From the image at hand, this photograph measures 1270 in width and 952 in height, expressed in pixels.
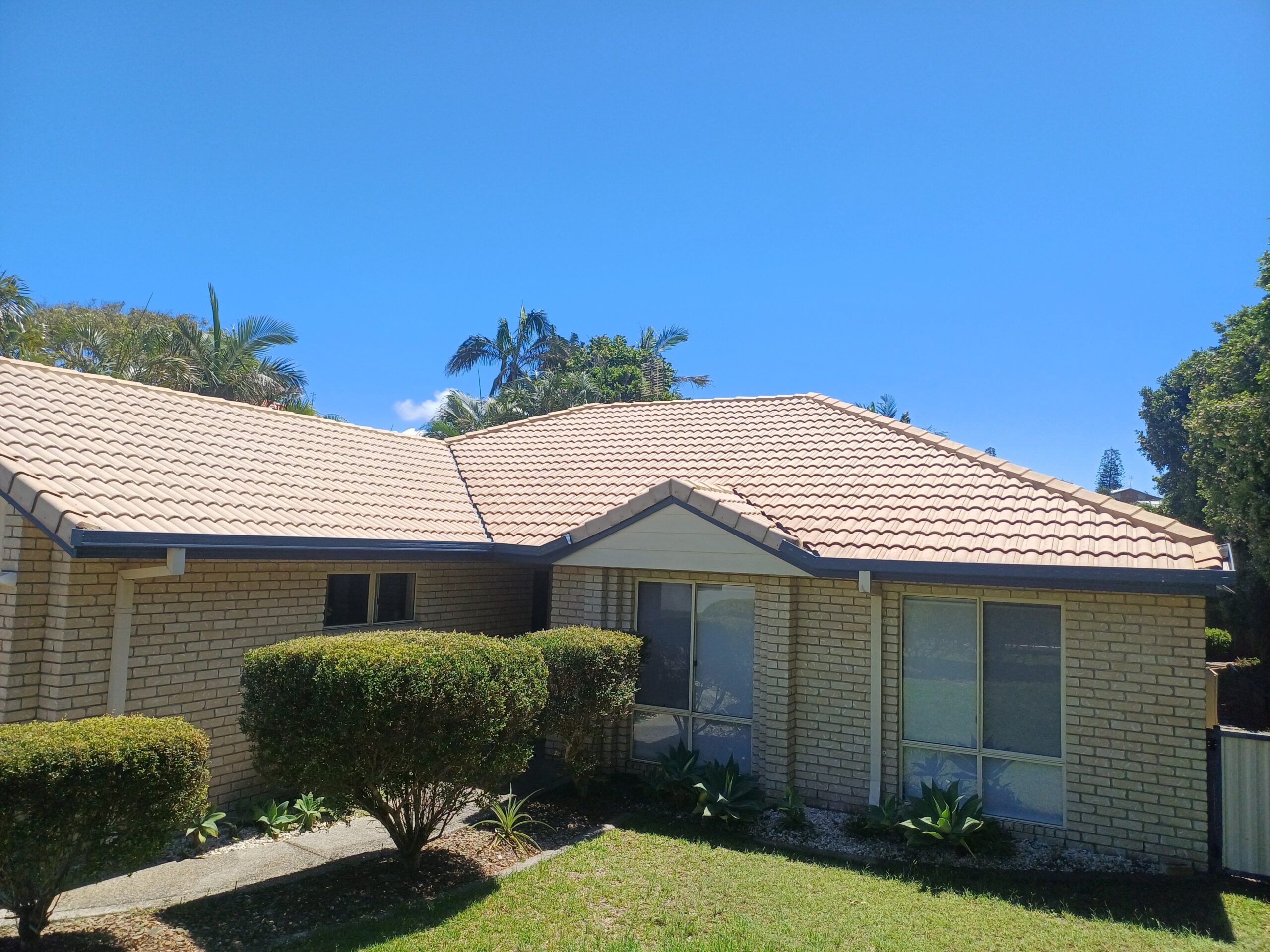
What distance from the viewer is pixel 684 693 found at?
987cm

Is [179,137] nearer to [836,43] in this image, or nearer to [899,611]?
[836,43]

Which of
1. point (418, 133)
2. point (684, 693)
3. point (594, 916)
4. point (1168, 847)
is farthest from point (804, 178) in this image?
point (594, 916)

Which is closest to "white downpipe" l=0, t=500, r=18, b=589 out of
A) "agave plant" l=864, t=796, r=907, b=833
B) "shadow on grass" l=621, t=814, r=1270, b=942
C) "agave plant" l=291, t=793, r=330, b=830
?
"agave plant" l=291, t=793, r=330, b=830

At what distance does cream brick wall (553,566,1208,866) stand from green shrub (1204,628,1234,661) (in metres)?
19.0

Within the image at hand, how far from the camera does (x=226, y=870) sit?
22.0 ft

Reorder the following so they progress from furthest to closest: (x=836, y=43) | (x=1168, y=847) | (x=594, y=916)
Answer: (x=836, y=43) → (x=1168, y=847) → (x=594, y=916)

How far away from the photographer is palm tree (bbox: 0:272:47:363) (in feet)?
61.6

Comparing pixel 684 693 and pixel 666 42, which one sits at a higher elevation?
pixel 666 42

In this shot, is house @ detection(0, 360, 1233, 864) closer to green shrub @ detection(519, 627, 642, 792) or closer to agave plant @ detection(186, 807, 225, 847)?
agave plant @ detection(186, 807, 225, 847)

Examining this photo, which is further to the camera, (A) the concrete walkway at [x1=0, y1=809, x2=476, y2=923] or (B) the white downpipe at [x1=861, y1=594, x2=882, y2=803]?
(B) the white downpipe at [x1=861, y1=594, x2=882, y2=803]

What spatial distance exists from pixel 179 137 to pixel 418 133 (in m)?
7.58

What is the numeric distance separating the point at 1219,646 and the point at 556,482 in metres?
22.4

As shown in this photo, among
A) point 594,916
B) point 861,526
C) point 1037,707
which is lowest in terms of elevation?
point 594,916

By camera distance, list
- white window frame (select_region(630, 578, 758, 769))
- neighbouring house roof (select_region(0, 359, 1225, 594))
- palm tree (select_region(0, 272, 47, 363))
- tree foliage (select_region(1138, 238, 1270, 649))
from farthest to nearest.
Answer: palm tree (select_region(0, 272, 47, 363))
tree foliage (select_region(1138, 238, 1270, 649))
white window frame (select_region(630, 578, 758, 769))
neighbouring house roof (select_region(0, 359, 1225, 594))
